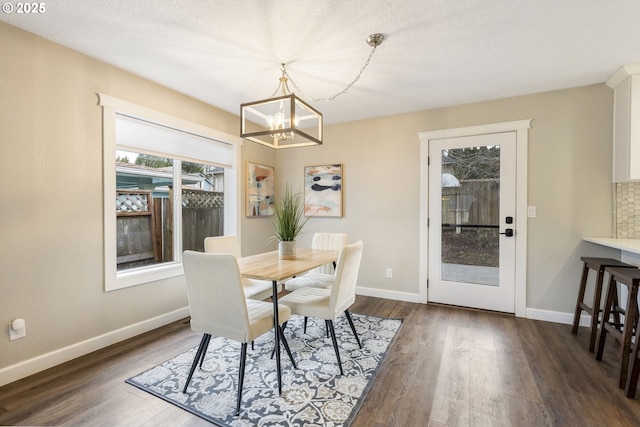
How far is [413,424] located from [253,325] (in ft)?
3.36

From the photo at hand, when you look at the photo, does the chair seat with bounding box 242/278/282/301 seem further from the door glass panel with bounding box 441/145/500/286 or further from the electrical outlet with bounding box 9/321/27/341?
the door glass panel with bounding box 441/145/500/286

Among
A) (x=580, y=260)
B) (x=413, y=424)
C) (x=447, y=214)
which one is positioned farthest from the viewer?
(x=447, y=214)

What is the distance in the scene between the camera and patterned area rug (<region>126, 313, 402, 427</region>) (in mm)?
1619

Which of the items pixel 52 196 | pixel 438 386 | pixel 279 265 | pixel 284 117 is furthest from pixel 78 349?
pixel 438 386

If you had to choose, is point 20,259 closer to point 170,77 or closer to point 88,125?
point 88,125

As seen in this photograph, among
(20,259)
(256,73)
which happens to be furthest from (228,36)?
(20,259)

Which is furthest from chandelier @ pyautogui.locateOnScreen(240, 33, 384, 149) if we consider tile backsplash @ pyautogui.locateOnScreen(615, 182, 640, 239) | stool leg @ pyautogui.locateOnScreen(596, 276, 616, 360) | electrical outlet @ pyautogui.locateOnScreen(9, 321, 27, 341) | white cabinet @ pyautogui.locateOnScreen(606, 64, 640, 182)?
tile backsplash @ pyautogui.locateOnScreen(615, 182, 640, 239)

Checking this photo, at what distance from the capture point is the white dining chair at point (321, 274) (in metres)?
2.71

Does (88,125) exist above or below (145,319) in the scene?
above

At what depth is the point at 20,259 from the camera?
77.5 inches

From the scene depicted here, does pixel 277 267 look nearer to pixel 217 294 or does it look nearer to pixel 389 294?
pixel 217 294

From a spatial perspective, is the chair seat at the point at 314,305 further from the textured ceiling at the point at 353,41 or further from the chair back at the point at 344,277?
the textured ceiling at the point at 353,41

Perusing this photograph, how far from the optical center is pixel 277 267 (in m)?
2.06

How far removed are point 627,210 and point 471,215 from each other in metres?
1.29
